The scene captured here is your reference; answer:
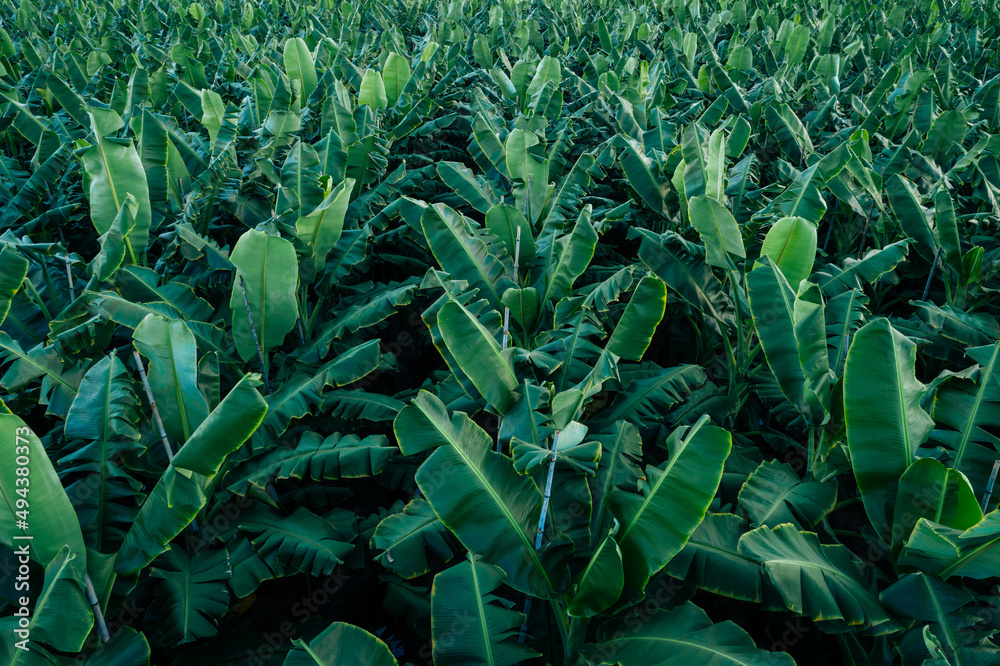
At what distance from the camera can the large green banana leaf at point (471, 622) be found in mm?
2062

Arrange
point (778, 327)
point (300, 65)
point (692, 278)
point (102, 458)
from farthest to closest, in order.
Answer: point (300, 65), point (692, 278), point (778, 327), point (102, 458)

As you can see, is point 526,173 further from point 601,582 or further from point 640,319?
point 601,582

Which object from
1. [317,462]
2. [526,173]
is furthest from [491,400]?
[526,173]

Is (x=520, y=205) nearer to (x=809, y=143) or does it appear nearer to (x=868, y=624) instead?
(x=809, y=143)

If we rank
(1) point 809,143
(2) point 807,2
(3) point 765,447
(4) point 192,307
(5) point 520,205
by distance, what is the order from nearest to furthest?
1. (4) point 192,307
2. (3) point 765,447
3. (5) point 520,205
4. (1) point 809,143
5. (2) point 807,2

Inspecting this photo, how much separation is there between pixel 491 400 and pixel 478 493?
57cm

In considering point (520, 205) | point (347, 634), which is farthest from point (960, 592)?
point (520, 205)

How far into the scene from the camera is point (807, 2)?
11680 mm

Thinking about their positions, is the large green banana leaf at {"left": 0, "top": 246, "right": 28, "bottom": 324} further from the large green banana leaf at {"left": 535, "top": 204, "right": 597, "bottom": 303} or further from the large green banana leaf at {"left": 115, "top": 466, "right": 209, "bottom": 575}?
the large green banana leaf at {"left": 535, "top": 204, "right": 597, "bottom": 303}

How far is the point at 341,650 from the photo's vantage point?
190cm

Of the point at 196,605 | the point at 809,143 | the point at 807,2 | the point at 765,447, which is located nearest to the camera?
the point at 196,605

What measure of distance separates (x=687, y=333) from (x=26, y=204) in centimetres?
442

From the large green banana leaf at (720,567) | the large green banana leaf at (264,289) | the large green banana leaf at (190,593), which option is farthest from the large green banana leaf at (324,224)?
the large green banana leaf at (720,567)

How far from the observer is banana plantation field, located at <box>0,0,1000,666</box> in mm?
2092
